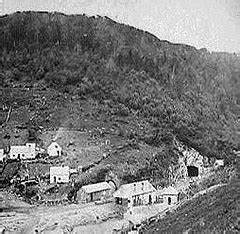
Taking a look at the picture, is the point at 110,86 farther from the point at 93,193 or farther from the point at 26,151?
the point at 93,193

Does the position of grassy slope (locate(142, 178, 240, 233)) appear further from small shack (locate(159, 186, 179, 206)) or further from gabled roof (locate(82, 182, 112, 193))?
gabled roof (locate(82, 182, 112, 193))

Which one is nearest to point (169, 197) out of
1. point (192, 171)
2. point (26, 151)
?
point (26, 151)

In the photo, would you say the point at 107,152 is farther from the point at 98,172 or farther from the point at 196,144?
the point at 196,144

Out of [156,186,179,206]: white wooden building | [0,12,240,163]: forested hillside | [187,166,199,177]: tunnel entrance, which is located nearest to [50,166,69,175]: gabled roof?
[156,186,179,206]: white wooden building

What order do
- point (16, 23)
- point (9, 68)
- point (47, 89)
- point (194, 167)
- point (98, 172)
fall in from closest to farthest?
point (98, 172) → point (194, 167) → point (47, 89) → point (9, 68) → point (16, 23)

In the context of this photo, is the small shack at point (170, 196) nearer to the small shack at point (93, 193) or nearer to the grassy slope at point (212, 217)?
the small shack at point (93, 193)

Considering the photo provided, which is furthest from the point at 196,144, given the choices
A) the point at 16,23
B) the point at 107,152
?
the point at 16,23
